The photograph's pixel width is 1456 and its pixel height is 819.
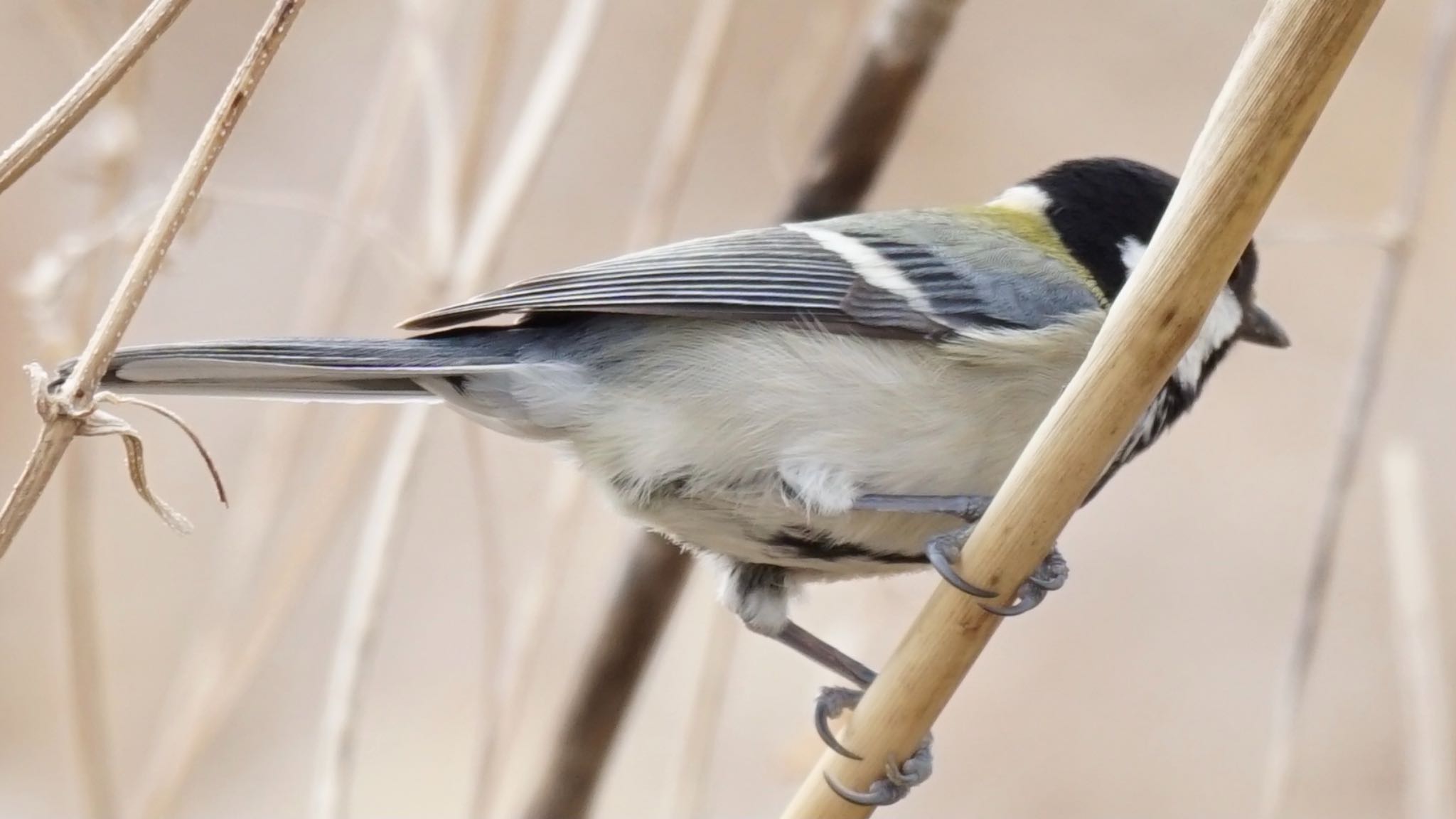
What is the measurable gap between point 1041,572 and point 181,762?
2.82ft

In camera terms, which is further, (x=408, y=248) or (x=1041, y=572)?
(x=408, y=248)

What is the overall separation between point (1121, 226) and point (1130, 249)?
0.03m

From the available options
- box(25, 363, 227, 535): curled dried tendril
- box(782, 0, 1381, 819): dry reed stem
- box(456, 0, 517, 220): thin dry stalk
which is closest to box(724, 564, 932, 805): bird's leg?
box(782, 0, 1381, 819): dry reed stem

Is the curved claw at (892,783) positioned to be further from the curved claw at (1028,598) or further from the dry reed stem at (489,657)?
the dry reed stem at (489,657)

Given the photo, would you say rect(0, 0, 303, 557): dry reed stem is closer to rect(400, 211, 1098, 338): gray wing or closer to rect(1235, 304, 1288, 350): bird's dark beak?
rect(400, 211, 1098, 338): gray wing

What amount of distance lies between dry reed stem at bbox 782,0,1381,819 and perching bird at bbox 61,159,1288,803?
257mm

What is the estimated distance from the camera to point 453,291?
142cm

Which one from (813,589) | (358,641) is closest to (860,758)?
(358,641)

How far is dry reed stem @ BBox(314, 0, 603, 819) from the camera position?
1.26 meters

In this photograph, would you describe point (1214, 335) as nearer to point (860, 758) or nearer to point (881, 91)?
point (881, 91)

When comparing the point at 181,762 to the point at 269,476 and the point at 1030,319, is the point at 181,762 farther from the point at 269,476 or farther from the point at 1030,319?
the point at 1030,319

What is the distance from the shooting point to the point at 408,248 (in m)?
1.54

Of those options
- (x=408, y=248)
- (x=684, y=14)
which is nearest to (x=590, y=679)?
(x=408, y=248)

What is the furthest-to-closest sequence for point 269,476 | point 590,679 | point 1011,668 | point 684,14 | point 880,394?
1. point 684,14
2. point 1011,668
3. point 269,476
4. point 590,679
5. point 880,394
